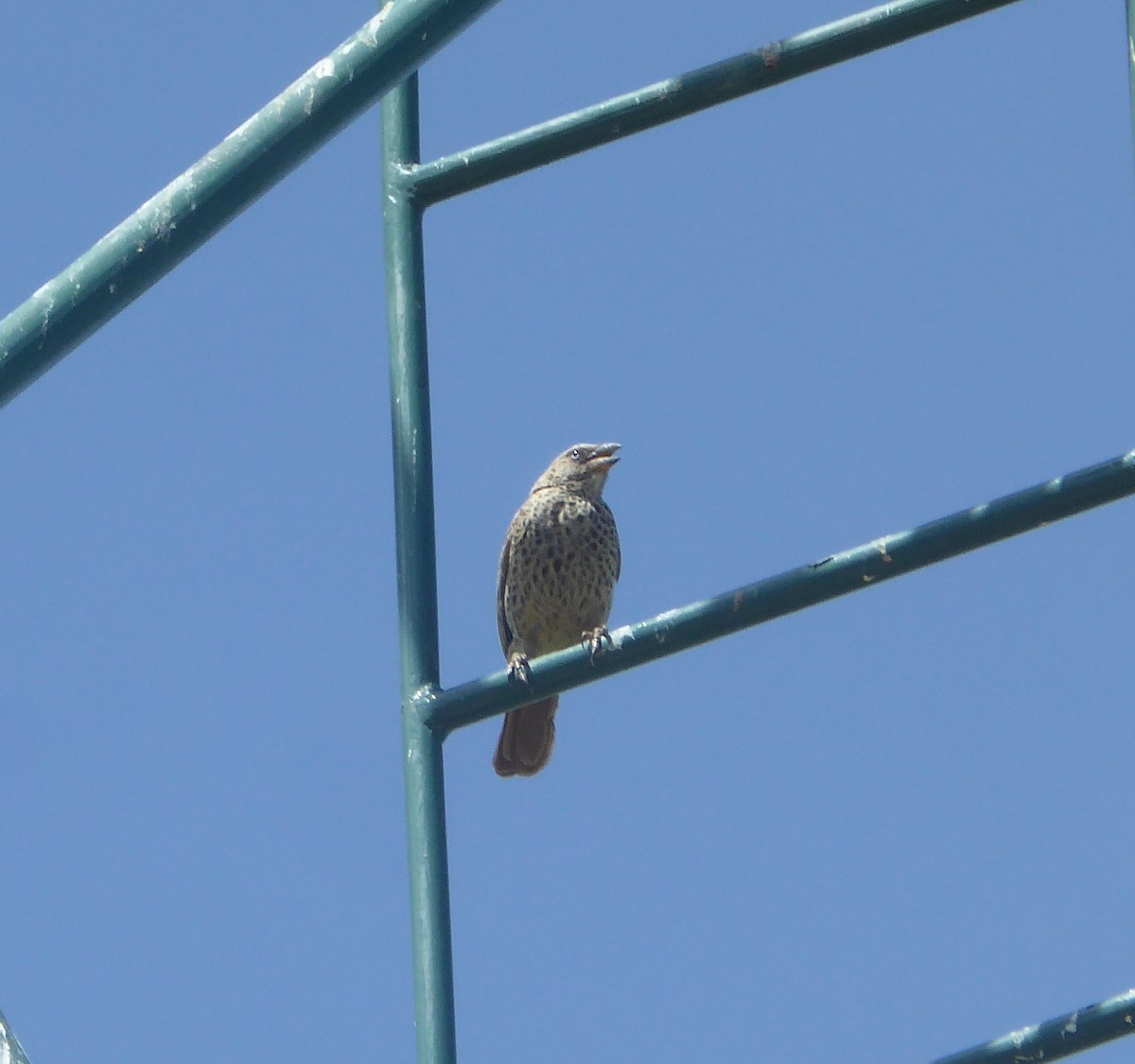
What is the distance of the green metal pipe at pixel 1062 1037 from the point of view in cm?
337

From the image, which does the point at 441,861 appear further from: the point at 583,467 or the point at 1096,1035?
the point at 583,467

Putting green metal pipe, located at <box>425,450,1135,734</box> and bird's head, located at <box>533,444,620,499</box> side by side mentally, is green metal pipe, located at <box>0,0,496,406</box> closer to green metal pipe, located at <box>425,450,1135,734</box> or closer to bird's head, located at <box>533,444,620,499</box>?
green metal pipe, located at <box>425,450,1135,734</box>

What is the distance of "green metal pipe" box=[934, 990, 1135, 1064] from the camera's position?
337cm

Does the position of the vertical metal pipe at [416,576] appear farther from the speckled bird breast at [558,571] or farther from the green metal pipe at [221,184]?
the speckled bird breast at [558,571]

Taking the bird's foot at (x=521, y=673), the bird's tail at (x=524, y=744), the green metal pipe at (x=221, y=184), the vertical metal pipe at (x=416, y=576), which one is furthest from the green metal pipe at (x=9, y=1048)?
the bird's tail at (x=524, y=744)

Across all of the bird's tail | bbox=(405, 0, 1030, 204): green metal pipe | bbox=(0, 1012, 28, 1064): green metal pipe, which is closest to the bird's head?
the bird's tail

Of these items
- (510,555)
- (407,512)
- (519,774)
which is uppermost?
(510,555)

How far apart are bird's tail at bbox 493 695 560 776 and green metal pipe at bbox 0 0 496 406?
5.08m

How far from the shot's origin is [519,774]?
26.3ft

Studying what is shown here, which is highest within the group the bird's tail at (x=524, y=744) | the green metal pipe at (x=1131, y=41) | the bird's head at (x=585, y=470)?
the bird's head at (x=585, y=470)

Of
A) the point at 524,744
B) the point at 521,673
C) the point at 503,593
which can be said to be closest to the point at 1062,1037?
the point at 521,673

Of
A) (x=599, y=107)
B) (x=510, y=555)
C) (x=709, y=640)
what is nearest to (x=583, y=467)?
(x=510, y=555)

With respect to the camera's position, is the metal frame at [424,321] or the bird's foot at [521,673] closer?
the metal frame at [424,321]

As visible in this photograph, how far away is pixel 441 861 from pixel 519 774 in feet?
14.4
